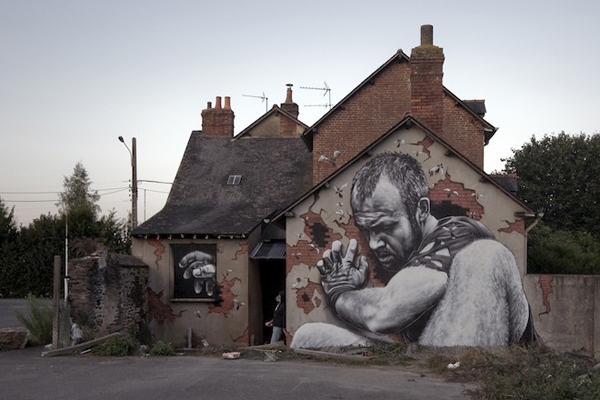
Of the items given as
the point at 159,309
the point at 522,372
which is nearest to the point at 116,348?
the point at 159,309

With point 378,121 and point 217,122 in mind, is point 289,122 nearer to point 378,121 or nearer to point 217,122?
point 217,122

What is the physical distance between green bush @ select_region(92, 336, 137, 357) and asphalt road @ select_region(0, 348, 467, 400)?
39 cm

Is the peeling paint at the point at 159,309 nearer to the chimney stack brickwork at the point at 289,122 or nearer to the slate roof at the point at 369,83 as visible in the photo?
the slate roof at the point at 369,83

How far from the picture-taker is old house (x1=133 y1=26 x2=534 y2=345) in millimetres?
16500

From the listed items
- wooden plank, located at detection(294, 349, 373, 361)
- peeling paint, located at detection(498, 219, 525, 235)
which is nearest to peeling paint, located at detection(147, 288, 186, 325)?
wooden plank, located at detection(294, 349, 373, 361)

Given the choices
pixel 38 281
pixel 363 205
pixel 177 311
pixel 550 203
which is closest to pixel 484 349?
pixel 363 205

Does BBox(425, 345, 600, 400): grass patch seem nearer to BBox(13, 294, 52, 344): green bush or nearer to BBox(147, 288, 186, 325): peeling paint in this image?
BBox(147, 288, 186, 325): peeling paint

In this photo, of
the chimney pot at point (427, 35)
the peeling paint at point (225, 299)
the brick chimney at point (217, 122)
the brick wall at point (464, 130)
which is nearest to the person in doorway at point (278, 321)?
the peeling paint at point (225, 299)

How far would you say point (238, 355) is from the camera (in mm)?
16094

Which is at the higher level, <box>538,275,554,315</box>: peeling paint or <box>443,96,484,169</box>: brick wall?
<box>443,96,484,169</box>: brick wall

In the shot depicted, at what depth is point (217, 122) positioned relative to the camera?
27.1m

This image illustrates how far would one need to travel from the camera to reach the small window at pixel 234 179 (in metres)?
24.0

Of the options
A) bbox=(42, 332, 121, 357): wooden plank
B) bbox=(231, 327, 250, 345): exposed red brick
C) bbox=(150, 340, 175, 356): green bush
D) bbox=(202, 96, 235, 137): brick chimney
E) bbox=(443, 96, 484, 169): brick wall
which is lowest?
bbox=(231, 327, 250, 345): exposed red brick

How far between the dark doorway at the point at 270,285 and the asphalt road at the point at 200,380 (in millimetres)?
6474
